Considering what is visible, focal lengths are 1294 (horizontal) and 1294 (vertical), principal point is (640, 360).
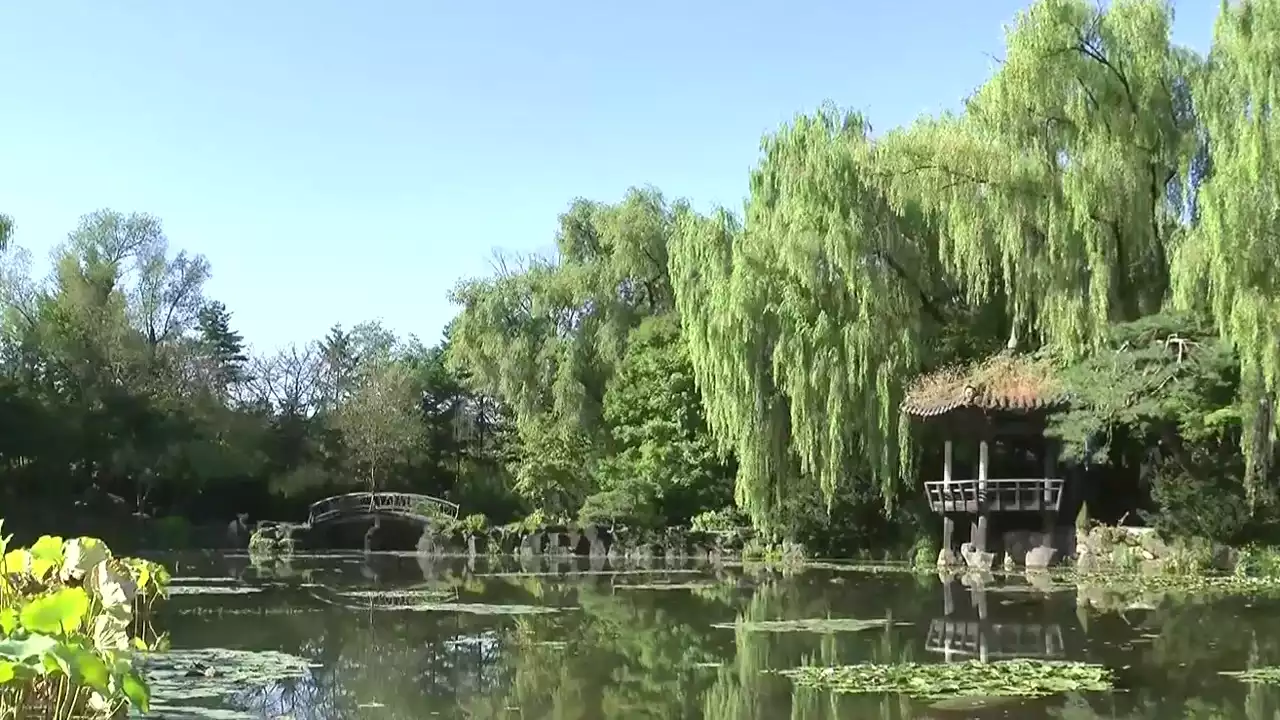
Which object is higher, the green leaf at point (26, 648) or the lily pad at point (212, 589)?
the green leaf at point (26, 648)

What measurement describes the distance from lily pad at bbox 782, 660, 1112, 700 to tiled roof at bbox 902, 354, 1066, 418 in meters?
9.59

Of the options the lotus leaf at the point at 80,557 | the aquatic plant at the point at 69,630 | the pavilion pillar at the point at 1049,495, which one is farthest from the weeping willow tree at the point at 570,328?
the lotus leaf at the point at 80,557

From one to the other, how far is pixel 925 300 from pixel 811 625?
9117 mm

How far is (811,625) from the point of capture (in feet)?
40.0

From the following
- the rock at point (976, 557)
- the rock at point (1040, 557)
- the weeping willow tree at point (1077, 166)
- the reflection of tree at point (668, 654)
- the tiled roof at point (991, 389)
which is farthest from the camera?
the rock at point (976, 557)

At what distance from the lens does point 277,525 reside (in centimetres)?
2923

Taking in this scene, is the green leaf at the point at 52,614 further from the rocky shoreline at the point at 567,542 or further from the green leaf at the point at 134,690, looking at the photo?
the rocky shoreline at the point at 567,542

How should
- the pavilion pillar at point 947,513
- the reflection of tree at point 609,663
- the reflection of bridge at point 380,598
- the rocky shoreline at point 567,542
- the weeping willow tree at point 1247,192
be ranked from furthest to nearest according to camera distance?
the rocky shoreline at point 567,542 → the pavilion pillar at point 947,513 → the reflection of bridge at point 380,598 → the weeping willow tree at point 1247,192 → the reflection of tree at point 609,663

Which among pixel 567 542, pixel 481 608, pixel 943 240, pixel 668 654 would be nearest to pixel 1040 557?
pixel 943 240

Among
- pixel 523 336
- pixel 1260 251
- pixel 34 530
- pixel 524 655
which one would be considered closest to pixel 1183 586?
pixel 1260 251

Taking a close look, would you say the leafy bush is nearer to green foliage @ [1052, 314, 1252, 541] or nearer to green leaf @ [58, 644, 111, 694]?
green foliage @ [1052, 314, 1252, 541]

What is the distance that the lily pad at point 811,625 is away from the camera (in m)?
11.8

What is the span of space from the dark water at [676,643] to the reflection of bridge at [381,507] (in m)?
9.79

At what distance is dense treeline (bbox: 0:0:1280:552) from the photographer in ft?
52.3
